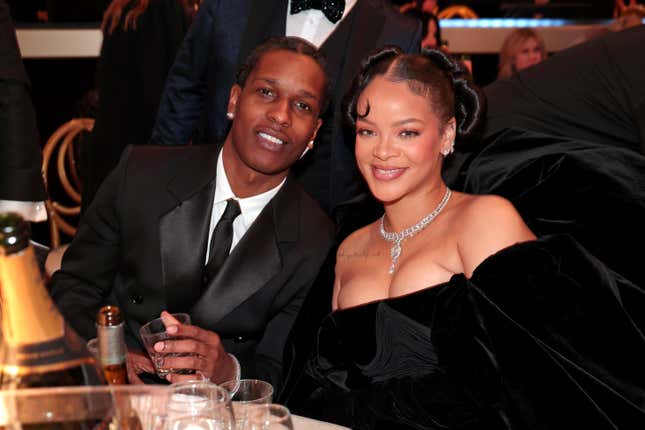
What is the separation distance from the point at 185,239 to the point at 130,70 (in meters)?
1.50

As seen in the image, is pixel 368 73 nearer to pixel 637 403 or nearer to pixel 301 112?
pixel 301 112

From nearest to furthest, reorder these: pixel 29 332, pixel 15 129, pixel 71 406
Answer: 1. pixel 71 406
2. pixel 29 332
3. pixel 15 129

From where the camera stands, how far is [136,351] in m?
1.91

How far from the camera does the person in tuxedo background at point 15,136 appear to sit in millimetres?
2387

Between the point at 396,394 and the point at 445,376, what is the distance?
115 millimetres

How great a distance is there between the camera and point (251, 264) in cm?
A: 204

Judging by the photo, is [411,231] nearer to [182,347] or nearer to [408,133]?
[408,133]

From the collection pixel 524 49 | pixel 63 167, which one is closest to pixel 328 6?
pixel 63 167

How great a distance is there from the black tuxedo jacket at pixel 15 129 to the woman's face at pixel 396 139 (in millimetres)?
1109

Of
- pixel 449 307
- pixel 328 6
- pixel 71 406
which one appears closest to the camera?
Answer: pixel 71 406

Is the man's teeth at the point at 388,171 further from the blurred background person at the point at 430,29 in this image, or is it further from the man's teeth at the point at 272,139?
the blurred background person at the point at 430,29

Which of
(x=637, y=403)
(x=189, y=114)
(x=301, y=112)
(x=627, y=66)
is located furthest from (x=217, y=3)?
(x=637, y=403)

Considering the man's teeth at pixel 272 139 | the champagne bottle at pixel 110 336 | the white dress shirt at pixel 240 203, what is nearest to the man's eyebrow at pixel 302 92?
the man's teeth at pixel 272 139

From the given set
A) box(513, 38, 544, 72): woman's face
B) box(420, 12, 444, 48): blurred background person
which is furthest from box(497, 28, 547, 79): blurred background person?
box(420, 12, 444, 48): blurred background person
